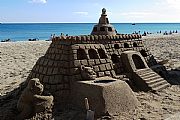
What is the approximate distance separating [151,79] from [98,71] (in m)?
2.42

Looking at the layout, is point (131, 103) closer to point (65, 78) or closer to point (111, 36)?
point (65, 78)

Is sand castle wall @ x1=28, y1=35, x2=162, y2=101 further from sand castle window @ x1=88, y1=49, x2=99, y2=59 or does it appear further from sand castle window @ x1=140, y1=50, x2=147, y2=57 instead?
sand castle window @ x1=140, y1=50, x2=147, y2=57

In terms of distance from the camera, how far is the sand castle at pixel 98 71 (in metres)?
8.22

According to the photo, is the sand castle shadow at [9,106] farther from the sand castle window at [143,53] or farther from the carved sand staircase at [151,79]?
the sand castle window at [143,53]

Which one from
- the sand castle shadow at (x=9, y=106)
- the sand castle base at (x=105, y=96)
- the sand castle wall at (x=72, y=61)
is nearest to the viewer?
the sand castle base at (x=105, y=96)

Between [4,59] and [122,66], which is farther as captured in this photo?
[4,59]

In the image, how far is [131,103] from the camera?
27.8ft

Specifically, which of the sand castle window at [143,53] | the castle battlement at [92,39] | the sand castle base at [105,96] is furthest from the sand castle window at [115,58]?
the sand castle base at [105,96]

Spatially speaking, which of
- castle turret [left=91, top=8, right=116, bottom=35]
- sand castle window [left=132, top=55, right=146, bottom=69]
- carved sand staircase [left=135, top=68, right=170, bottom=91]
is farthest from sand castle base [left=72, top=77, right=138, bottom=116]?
castle turret [left=91, top=8, right=116, bottom=35]

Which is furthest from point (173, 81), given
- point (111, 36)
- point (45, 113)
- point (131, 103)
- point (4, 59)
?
point (4, 59)

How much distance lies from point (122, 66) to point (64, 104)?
3149 millimetres

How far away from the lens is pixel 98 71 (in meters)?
9.56

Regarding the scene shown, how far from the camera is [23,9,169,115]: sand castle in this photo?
8219 mm

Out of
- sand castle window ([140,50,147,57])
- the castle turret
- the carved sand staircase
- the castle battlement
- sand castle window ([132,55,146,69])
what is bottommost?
the carved sand staircase
